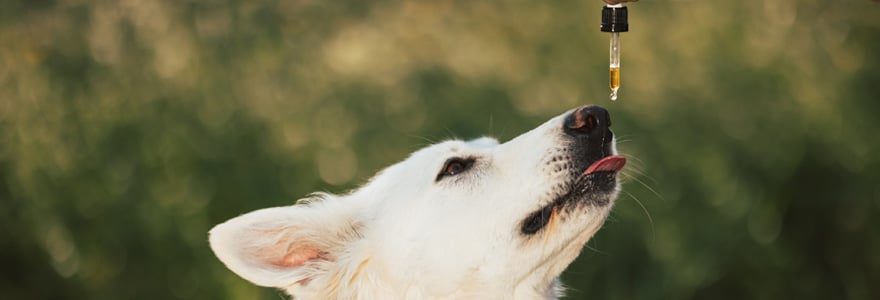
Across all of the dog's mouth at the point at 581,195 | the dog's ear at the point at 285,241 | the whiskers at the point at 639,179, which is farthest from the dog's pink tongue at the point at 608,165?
the whiskers at the point at 639,179

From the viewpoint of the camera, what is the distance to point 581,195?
2.05m

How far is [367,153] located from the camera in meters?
3.20

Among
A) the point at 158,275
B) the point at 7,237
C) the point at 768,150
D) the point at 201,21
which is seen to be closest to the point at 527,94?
the point at 768,150

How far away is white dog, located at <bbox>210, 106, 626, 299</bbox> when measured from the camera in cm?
205

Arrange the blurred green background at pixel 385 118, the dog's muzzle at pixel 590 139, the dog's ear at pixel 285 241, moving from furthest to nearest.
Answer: the blurred green background at pixel 385 118 < the dog's muzzle at pixel 590 139 < the dog's ear at pixel 285 241

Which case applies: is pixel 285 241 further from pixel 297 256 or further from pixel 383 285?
pixel 383 285

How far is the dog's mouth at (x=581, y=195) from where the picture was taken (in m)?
2.05

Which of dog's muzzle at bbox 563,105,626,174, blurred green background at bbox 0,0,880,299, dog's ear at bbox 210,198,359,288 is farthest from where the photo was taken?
blurred green background at bbox 0,0,880,299

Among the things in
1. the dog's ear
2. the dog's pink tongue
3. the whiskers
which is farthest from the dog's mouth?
the whiskers

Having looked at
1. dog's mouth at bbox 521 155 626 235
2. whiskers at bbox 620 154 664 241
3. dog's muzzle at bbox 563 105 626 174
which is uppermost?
dog's muzzle at bbox 563 105 626 174

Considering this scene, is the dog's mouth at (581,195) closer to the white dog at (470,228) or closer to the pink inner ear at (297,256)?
the white dog at (470,228)

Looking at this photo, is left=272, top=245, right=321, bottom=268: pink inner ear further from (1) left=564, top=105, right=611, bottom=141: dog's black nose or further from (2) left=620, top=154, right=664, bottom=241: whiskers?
(2) left=620, top=154, right=664, bottom=241: whiskers

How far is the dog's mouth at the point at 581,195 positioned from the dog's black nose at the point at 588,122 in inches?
2.2

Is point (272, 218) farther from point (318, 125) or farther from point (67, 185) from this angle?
point (67, 185)
